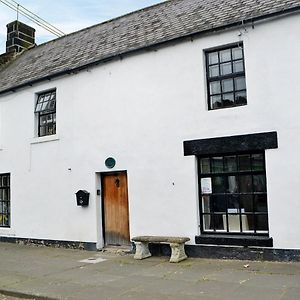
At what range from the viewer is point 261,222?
9477 mm

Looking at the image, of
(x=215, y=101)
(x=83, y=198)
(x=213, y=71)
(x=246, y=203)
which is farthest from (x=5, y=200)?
(x=246, y=203)

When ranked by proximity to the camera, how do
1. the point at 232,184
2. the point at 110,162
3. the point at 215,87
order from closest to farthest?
1. the point at 232,184
2. the point at 215,87
3. the point at 110,162

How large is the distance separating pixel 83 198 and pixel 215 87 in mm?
4876

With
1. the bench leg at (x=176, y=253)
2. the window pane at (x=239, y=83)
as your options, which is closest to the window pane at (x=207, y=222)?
the bench leg at (x=176, y=253)

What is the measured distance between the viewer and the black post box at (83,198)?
1200 cm

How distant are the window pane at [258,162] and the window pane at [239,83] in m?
1.63

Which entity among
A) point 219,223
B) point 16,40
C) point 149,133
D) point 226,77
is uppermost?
point 16,40

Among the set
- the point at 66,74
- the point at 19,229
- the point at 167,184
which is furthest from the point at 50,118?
the point at 167,184

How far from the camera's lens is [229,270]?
8562 mm

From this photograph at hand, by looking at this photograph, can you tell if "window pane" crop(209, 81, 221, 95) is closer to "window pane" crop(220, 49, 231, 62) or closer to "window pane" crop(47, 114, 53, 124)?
"window pane" crop(220, 49, 231, 62)

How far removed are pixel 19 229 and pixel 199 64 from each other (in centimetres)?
816

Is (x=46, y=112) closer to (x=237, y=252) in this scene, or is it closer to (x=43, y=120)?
(x=43, y=120)

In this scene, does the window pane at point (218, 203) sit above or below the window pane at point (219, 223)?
above

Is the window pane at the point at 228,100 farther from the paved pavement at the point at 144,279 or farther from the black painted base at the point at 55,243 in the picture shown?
the black painted base at the point at 55,243
